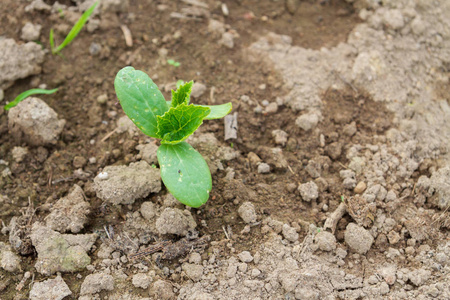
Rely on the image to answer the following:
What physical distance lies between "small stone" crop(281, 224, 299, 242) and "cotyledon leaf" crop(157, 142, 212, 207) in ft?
1.84

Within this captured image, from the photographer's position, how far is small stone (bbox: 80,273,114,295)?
2.17 meters

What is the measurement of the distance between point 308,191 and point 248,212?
0.46 metres

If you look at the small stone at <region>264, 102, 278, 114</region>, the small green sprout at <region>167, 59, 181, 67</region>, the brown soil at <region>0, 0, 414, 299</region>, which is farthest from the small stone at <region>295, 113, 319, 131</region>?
the small green sprout at <region>167, 59, 181, 67</region>

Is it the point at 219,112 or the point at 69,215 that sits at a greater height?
the point at 219,112

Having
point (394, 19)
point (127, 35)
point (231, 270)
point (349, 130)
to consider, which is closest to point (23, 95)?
point (127, 35)

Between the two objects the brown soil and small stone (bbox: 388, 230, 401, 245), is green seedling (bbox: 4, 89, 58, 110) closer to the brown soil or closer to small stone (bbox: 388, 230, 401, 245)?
the brown soil

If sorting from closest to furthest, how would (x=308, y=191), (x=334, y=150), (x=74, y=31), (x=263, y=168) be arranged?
(x=308, y=191) → (x=263, y=168) → (x=334, y=150) → (x=74, y=31)

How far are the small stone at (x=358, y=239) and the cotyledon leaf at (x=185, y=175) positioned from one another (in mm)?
924

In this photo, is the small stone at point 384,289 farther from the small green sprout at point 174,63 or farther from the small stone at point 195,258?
the small green sprout at point 174,63

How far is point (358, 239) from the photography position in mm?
2393

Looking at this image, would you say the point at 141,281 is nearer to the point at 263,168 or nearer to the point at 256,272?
the point at 256,272

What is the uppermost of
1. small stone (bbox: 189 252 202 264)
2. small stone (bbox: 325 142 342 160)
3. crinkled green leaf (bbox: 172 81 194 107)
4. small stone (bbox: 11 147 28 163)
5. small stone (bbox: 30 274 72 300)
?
crinkled green leaf (bbox: 172 81 194 107)

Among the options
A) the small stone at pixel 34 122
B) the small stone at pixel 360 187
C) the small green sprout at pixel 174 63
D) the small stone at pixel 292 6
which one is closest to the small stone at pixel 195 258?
the small stone at pixel 360 187

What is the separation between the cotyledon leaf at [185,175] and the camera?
218 centimetres
